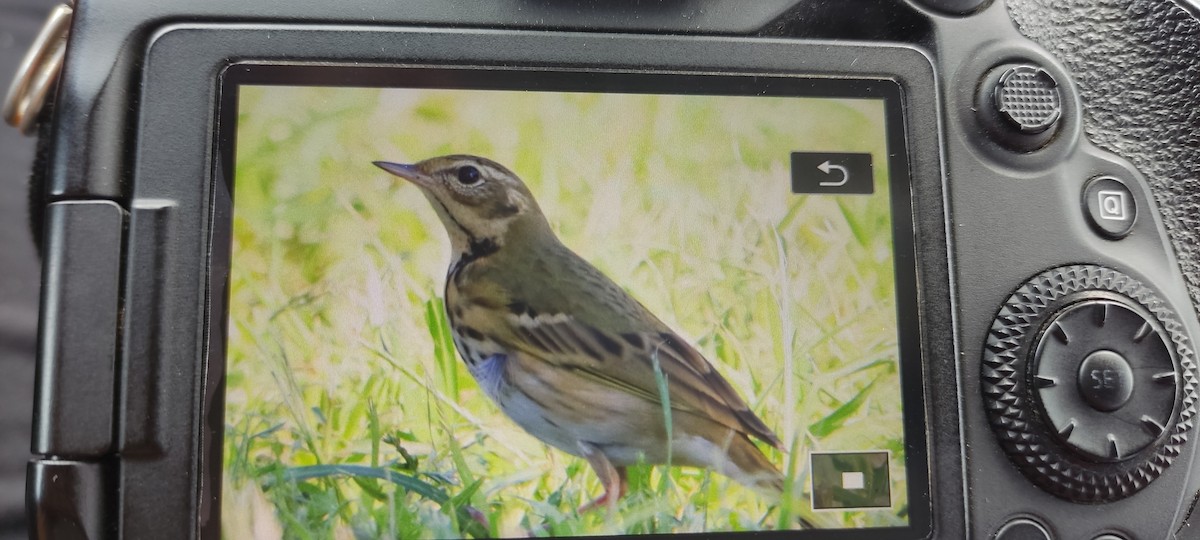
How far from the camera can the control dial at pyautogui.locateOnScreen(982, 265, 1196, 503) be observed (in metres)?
0.36

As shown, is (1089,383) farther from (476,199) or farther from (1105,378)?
(476,199)

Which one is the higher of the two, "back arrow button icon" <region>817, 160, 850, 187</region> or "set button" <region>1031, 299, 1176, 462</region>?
"back arrow button icon" <region>817, 160, 850, 187</region>

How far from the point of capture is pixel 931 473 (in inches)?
14.6

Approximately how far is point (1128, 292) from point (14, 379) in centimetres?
67

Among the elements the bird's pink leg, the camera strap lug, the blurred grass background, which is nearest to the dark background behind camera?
the camera strap lug

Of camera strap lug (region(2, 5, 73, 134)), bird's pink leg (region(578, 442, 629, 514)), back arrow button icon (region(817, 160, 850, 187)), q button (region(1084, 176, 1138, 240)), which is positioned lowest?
bird's pink leg (region(578, 442, 629, 514))

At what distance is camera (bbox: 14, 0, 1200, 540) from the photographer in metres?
0.35

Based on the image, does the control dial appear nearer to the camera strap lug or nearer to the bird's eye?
the bird's eye

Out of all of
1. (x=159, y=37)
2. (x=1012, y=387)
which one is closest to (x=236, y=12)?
(x=159, y=37)

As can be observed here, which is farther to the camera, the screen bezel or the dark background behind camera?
the dark background behind camera

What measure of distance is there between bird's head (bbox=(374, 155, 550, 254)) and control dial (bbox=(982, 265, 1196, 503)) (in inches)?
8.6

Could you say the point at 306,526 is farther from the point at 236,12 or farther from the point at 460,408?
the point at 236,12

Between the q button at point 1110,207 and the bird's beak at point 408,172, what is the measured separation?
1.00ft

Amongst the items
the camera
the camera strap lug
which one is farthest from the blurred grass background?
the camera strap lug
